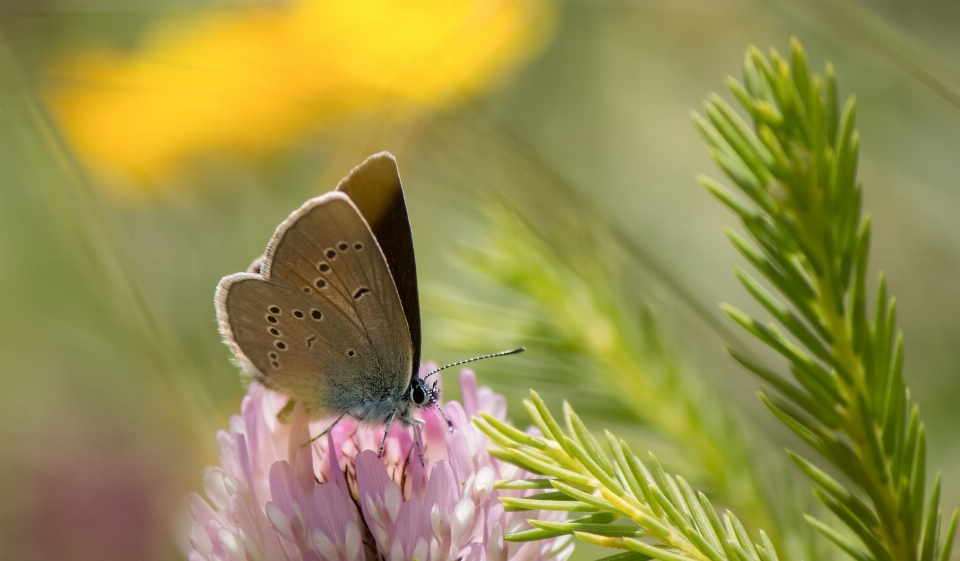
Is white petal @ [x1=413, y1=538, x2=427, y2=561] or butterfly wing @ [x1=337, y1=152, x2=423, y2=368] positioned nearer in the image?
white petal @ [x1=413, y1=538, x2=427, y2=561]

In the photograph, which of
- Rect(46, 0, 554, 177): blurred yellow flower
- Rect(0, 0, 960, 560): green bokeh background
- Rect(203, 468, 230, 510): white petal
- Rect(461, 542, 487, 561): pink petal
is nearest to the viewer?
Rect(461, 542, 487, 561): pink petal

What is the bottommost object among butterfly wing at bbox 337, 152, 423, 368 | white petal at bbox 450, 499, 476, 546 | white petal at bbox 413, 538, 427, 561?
white petal at bbox 413, 538, 427, 561

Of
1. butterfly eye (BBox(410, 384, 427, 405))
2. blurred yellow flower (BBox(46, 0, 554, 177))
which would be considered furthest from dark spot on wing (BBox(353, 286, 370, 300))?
blurred yellow flower (BBox(46, 0, 554, 177))

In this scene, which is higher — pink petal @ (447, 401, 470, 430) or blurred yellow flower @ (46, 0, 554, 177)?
blurred yellow flower @ (46, 0, 554, 177)

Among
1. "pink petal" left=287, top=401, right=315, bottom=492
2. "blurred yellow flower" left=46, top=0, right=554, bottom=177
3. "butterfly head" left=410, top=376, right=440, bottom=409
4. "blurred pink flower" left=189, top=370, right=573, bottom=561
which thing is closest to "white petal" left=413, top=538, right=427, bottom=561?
"blurred pink flower" left=189, top=370, right=573, bottom=561

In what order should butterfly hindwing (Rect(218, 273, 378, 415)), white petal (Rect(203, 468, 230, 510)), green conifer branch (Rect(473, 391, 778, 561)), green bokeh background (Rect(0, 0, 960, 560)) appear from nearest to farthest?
green conifer branch (Rect(473, 391, 778, 561)), white petal (Rect(203, 468, 230, 510)), butterfly hindwing (Rect(218, 273, 378, 415)), green bokeh background (Rect(0, 0, 960, 560))

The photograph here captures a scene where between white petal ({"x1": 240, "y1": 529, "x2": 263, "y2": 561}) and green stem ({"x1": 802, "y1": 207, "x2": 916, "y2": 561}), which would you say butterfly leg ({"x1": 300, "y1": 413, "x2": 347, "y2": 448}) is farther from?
green stem ({"x1": 802, "y1": 207, "x2": 916, "y2": 561})

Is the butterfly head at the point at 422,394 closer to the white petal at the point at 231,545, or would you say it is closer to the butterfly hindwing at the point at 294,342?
the butterfly hindwing at the point at 294,342

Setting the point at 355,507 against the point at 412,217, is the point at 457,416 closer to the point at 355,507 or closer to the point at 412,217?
the point at 355,507
